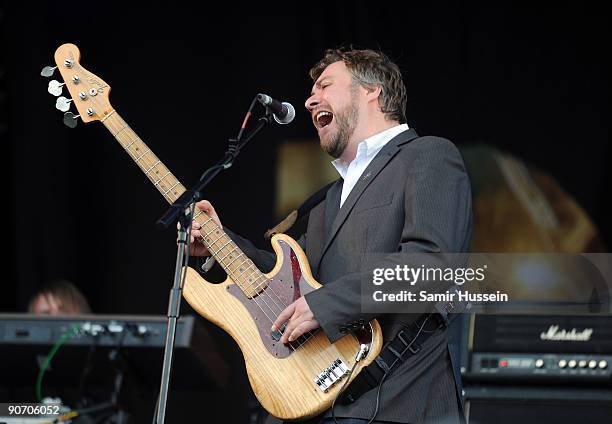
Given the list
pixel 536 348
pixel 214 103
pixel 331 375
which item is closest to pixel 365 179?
pixel 331 375

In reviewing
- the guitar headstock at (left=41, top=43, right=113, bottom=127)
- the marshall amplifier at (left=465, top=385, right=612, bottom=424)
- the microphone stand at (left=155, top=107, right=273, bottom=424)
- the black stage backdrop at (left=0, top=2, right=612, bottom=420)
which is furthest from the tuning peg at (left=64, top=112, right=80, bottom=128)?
the black stage backdrop at (left=0, top=2, right=612, bottom=420)

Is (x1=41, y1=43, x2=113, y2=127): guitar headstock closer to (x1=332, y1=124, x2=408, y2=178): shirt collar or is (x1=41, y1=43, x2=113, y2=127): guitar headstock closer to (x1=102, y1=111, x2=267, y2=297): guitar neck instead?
(x1=102, y1=111, x2=267, y2=297): guitar neck

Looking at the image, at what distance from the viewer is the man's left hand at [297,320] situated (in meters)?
2.74

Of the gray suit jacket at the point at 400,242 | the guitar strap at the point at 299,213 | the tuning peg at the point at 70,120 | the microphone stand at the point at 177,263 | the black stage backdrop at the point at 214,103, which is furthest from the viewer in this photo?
the black stage backdrop at the point at 214,103

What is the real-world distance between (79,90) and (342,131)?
936mm

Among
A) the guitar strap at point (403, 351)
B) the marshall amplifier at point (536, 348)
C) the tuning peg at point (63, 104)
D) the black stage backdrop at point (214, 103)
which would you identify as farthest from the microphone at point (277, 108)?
the black stage backdrop at point (214, 103)

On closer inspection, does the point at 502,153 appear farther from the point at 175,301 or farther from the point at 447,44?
the point at 175,301

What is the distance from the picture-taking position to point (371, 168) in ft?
10.1

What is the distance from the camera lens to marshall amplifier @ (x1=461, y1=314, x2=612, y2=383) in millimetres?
3463

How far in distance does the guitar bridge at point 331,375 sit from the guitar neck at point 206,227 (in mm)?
384

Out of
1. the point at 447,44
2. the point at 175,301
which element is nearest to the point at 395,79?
the point at 175,301

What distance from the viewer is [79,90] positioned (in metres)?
3.30

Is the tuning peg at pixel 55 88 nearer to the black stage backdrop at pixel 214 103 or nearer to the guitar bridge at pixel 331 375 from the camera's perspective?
the guitar bridge at pixel 331 375

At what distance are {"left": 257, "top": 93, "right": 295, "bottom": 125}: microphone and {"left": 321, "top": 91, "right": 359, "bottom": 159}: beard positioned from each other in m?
0.20
